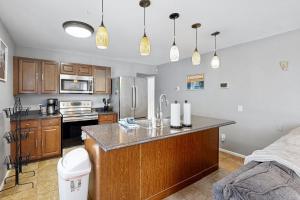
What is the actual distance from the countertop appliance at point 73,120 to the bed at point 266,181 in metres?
3.19

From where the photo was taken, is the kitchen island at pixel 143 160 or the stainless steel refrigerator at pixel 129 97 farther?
the stainless steel refrigerator at pixel 129 97

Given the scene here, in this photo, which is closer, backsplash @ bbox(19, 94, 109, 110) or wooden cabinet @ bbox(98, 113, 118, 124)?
backsplash @ bbox(19, 94, 109, 110)

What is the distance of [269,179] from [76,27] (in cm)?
246

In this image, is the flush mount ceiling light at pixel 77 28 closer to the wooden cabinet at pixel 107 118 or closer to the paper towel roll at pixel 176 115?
the paper towel roll at pixel 176 115

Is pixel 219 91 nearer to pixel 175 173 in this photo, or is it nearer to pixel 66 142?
pixel 175 173

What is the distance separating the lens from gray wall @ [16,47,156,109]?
11.3 ft

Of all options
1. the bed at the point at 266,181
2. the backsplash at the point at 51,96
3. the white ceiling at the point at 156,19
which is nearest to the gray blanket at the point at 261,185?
the bed at the point at 266,181

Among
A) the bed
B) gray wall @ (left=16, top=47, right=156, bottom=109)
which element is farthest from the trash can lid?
gray wall @ (left=16, top=47, right=156, bottom=109)

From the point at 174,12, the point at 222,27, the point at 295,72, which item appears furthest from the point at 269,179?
the point at 295,72

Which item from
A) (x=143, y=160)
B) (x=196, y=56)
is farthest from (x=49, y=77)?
(x=196, y=56)

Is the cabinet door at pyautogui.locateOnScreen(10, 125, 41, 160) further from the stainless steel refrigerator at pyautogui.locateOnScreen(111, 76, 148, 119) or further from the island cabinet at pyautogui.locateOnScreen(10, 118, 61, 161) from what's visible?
the stainless steel refrigerator at pyautogui.locateOnScreen(111, 76, 148, 119)

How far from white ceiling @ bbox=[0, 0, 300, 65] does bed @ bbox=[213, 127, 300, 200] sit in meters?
1.71

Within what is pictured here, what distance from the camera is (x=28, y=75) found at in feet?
10.3

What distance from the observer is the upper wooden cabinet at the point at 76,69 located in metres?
3.53
